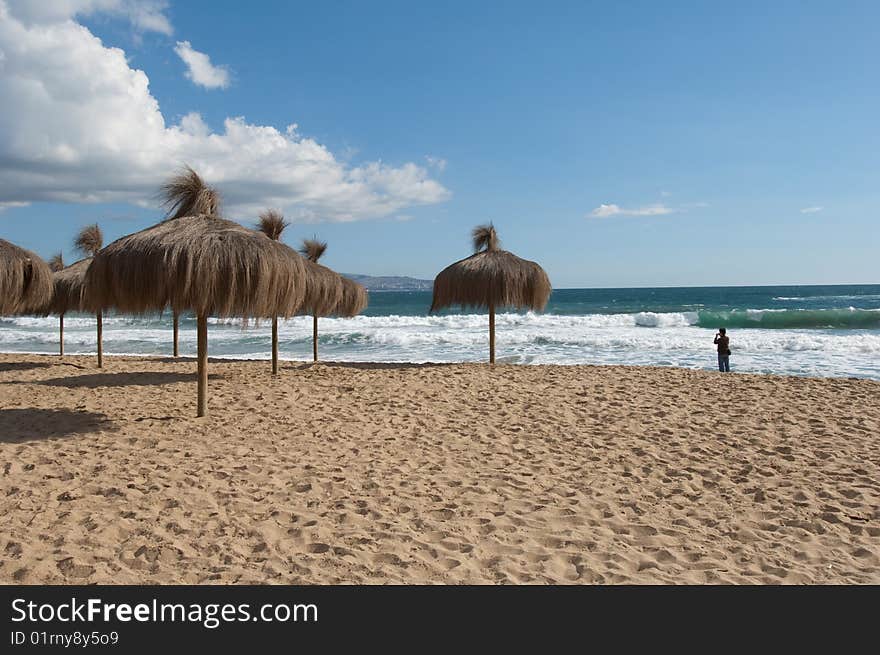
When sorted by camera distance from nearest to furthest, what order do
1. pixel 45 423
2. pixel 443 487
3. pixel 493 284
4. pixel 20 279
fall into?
pixel 443 487
pixel 45 423
pixel 20 279
pixel 493 284

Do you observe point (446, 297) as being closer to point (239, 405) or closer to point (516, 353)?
point (239, 405)

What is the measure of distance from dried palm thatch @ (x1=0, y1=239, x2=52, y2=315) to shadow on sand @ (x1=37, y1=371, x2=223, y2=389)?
1.27m

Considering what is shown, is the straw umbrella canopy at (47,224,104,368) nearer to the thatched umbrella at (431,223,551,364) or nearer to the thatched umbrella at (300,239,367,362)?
the thatched umbrella at (300,239,367,362)

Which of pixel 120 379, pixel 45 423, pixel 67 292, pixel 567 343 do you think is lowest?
pixel 45 423

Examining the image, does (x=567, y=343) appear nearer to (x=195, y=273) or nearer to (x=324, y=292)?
(x=324, y=292)

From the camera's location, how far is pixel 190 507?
3.50 m

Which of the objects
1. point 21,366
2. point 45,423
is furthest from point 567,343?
point 45,423

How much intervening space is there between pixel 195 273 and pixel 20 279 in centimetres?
472

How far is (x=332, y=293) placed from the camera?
10703 millimetres

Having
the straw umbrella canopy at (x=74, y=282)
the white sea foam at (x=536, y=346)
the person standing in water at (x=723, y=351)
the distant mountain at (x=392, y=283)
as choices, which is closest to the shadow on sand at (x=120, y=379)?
the white sea foam at (x=536, y=346)

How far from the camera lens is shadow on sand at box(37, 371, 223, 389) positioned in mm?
8211

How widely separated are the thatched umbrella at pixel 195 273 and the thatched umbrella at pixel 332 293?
451 centimetres
